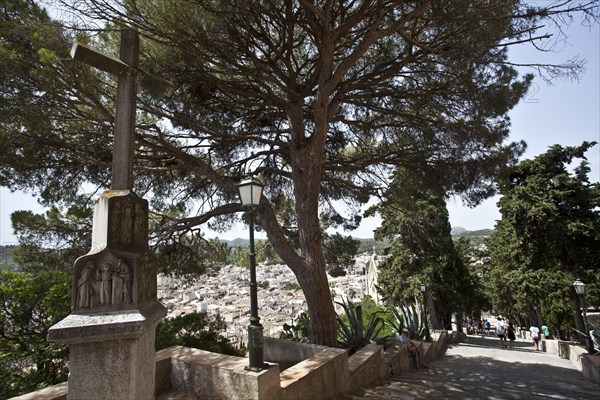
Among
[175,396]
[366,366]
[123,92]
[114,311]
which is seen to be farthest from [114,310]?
[366,366]

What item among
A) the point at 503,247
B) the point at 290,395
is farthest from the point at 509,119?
the point at 503,247

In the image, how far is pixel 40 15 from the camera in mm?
5301

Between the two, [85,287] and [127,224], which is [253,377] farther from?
[127,224]

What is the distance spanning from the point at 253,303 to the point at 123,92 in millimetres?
2550

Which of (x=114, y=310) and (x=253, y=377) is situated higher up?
(x=114, y=310)

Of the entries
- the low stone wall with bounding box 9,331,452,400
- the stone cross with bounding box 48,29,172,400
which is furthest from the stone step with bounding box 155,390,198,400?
the stone cross with bounding box 48,29,172,400

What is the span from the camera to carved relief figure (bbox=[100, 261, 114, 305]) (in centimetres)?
266

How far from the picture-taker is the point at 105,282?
8.73 feet

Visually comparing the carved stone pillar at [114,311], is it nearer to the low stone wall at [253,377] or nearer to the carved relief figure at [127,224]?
the carved relief figure at [127,224]

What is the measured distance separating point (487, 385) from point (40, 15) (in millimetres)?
9264

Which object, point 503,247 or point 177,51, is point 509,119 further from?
point 503,247

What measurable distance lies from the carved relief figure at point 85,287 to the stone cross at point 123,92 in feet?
2.72

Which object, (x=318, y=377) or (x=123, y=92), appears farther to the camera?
(x=318, y=377)

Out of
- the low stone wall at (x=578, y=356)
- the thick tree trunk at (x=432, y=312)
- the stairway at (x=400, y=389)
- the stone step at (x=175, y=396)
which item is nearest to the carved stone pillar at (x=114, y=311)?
the stone step at (x=175, y=396)
